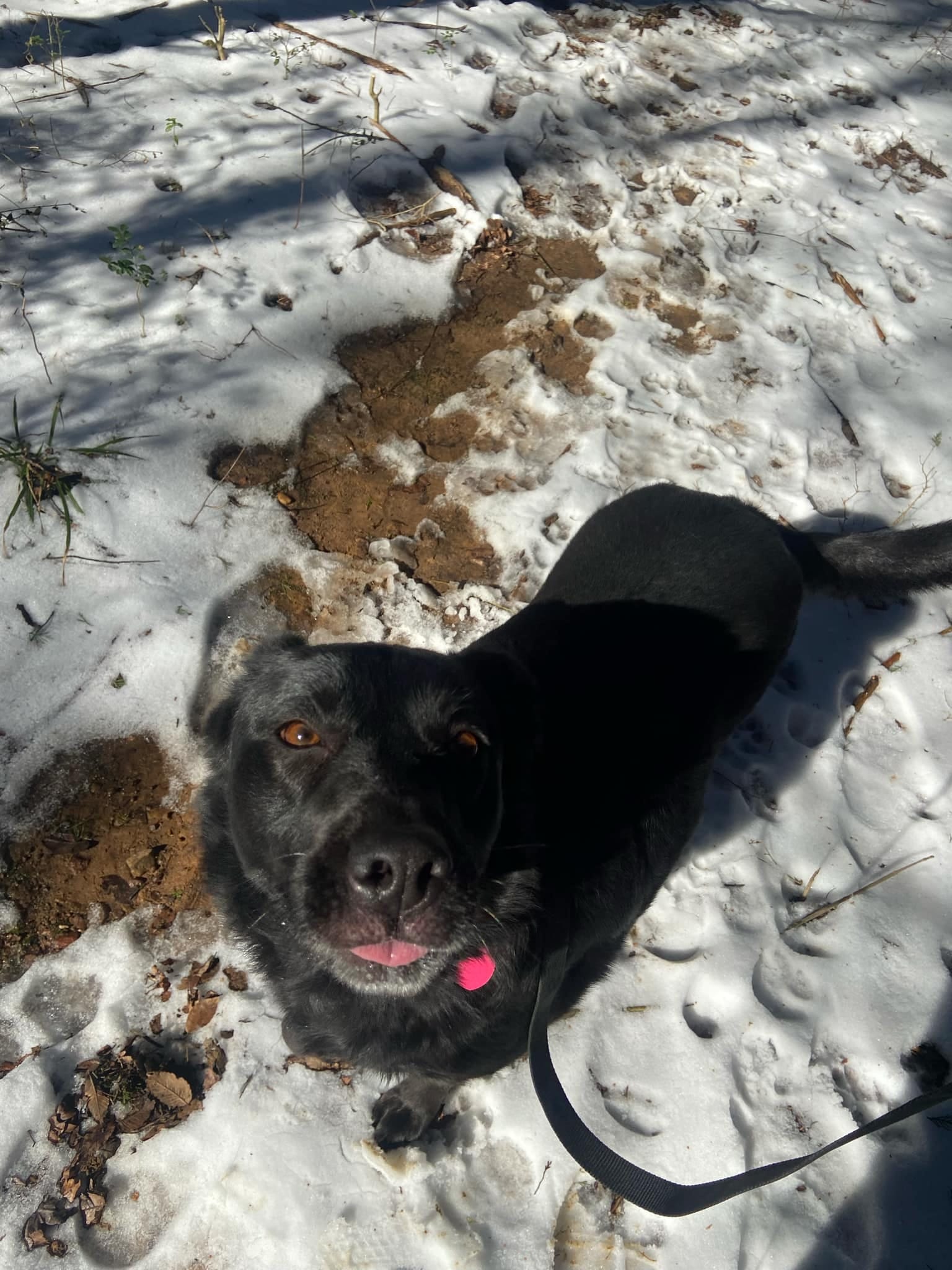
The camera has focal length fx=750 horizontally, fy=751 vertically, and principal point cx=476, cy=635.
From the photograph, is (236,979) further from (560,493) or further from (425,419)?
(425,419)

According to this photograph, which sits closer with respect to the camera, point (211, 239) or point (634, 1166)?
point (634, 1166)

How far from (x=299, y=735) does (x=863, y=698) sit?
267cm

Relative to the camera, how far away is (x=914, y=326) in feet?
15.2

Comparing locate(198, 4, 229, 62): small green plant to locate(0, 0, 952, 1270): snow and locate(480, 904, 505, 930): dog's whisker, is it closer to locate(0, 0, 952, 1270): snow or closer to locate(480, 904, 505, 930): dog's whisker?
locate(0, 0, 952, 1270): snow

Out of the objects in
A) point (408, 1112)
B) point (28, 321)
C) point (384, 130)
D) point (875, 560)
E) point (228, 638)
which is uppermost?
point (384, 130)

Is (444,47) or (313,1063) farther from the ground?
(444,47)

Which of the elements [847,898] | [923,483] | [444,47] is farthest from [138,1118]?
[444,47]

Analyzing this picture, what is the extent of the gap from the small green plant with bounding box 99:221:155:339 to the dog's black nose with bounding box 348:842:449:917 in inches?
129

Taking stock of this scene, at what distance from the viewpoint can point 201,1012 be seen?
2639mm

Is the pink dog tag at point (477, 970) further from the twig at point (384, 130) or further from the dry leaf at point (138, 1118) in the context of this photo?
the twig at point (384, 130)

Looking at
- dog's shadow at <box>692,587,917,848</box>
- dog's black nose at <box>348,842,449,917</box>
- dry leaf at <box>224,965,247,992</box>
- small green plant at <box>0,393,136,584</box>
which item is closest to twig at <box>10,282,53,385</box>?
small green plant at <box>0,393,136,584</box>

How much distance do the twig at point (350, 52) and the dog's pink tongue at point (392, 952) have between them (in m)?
5.64

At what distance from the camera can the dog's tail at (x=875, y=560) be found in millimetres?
3139

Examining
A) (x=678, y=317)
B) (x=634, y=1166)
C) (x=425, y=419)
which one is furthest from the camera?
(x=678, y=317)
